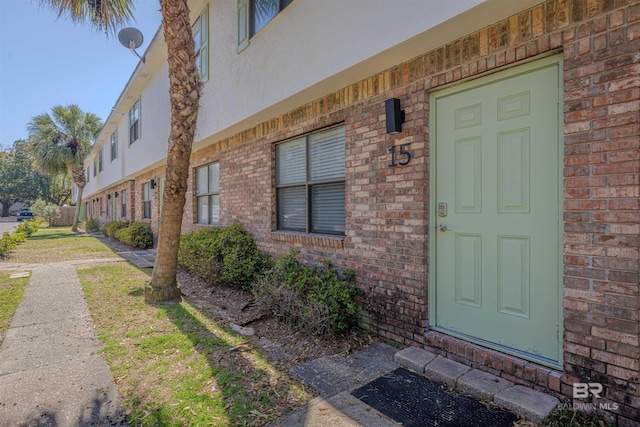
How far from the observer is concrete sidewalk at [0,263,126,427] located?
2.61m

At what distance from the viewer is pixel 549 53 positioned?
266 centimetres

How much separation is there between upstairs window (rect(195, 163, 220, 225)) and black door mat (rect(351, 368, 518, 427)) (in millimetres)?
6289

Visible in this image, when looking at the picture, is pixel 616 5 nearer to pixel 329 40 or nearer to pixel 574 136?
pixel 574 136

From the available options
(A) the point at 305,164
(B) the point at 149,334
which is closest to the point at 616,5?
(A) the point at 305,164

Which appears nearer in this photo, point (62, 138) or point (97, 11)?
point (97, 11)

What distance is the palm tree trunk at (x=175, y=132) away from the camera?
542cm

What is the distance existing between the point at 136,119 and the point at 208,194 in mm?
7556

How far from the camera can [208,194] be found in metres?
8.93

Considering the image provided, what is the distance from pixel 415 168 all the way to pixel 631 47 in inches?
69.6

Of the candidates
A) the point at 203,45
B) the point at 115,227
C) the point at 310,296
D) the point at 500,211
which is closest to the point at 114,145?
the point at 115,227

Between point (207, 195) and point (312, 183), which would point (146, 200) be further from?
point (312, 183)

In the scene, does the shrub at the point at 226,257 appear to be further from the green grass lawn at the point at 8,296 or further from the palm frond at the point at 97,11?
the palm frond at the point at 97,11

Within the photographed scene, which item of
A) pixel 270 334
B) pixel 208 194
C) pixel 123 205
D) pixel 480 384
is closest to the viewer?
pixel 480 384

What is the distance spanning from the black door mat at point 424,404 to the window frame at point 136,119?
1312cm
